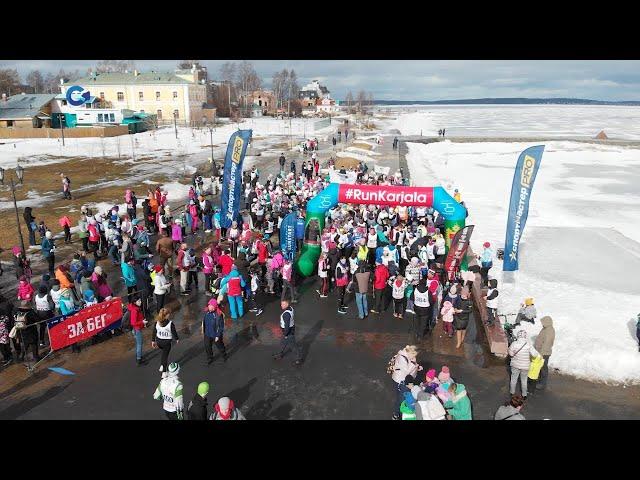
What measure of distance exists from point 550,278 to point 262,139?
50818mm

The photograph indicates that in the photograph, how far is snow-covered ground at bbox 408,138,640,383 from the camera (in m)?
9.54

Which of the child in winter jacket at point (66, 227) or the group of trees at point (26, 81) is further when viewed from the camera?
the group of trees at point (26, 81)

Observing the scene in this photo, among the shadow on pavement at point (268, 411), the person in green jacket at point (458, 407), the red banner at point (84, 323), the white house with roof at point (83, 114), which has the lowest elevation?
the shadow on pavement at point (268, 411)

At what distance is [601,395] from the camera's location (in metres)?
8.02

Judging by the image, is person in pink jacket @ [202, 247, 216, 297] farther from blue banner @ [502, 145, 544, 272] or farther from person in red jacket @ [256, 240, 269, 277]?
blue banner @ [502, 145, 544, 272]

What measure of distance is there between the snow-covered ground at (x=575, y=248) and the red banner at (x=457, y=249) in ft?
4.83

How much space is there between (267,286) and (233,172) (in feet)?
16.9

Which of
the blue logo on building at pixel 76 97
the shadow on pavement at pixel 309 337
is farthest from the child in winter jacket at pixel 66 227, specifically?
the blue logo on building at pixel 76 97

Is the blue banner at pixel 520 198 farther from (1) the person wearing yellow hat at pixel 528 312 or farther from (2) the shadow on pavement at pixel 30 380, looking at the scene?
(2) the shadow on pavement at pixel 30 380

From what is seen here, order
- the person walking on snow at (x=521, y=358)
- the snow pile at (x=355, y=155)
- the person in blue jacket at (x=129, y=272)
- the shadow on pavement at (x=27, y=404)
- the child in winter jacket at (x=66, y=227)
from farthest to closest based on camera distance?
the snow pile at (x=355, y=155), the child in winter jacket at (x=66, y=227), the person in blue jacket at (x=129, y=272), the person walking on snow at (x=521, y=358), the shadow on pavement at (x=27, y=404)

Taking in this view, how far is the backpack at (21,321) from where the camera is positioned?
8.62 meters

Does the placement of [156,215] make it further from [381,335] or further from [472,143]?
[472,143]

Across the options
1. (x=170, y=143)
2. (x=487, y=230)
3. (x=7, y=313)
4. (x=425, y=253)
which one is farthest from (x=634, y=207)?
(x=170, y=143)

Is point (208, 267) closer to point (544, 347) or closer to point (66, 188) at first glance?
point (544, 347)
